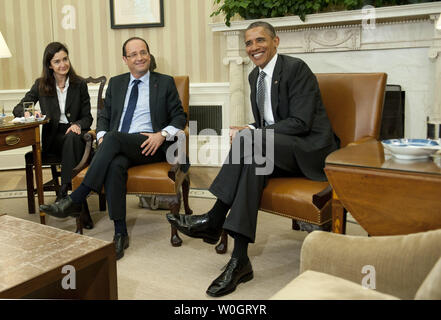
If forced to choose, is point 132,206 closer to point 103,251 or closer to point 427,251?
point 103,251

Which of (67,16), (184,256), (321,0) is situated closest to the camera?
(184,256)

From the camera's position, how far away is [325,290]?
125 cm

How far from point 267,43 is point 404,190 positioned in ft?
4.57

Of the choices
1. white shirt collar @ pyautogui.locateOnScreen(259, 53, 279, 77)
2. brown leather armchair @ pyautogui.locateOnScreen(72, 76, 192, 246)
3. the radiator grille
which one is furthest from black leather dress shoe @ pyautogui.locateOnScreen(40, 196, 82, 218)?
the radiator grille

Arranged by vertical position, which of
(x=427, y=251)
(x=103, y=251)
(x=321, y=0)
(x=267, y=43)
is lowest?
(x=103, y=251)

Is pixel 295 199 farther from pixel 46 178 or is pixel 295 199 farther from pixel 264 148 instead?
pixel 46 178

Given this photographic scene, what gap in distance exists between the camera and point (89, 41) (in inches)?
216

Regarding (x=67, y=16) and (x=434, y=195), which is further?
(x=67, y=16)

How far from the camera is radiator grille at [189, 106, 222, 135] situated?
5371 mm

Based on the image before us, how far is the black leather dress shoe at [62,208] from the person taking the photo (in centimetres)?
294

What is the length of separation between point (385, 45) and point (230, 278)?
116 inches

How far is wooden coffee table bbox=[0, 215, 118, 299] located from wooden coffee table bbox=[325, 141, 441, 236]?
95 centimetres

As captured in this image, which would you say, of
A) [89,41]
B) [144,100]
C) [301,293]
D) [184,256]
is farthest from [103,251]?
[89,41]

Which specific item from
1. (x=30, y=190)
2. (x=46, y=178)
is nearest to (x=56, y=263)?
(x=30, y=190)
